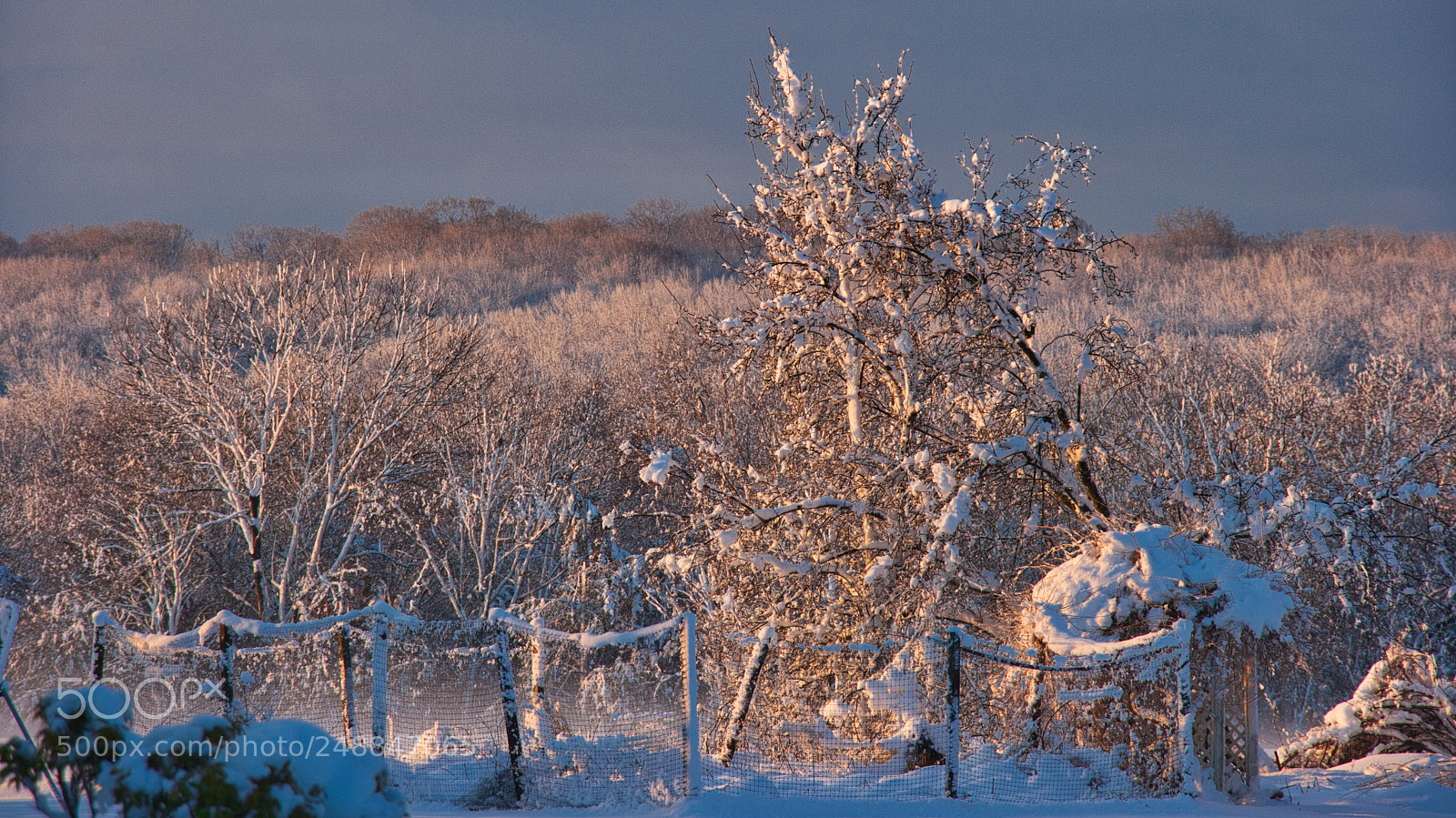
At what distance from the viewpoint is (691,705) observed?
23.5ft

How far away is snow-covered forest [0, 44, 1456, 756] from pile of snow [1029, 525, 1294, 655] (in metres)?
0.03

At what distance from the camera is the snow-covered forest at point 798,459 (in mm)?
9414

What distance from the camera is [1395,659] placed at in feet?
33.2

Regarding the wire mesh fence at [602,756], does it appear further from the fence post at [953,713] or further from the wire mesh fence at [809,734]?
the fence post at [953,713]

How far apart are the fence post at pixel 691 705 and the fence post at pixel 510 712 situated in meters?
1.32

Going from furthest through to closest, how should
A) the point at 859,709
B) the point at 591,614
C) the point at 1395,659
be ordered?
the point at 591,614
the point at 1395,659
the point at 859,709

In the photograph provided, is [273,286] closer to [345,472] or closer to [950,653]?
[345,472]

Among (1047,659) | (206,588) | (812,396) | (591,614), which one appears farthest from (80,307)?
(1047,659)

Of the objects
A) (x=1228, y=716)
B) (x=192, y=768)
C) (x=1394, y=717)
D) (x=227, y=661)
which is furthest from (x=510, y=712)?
(x=1394, y=717)

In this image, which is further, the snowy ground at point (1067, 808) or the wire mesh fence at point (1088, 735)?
the wire mesh fence at point (1088, 735)

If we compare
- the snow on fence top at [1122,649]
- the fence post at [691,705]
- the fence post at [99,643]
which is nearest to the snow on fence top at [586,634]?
the fence post at [691,705]

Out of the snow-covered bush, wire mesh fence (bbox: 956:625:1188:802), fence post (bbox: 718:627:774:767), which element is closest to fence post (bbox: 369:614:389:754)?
fence post (bbox: 718:627:774:767)

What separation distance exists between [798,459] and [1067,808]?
4.89m

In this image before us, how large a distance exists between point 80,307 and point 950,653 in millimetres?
63956
